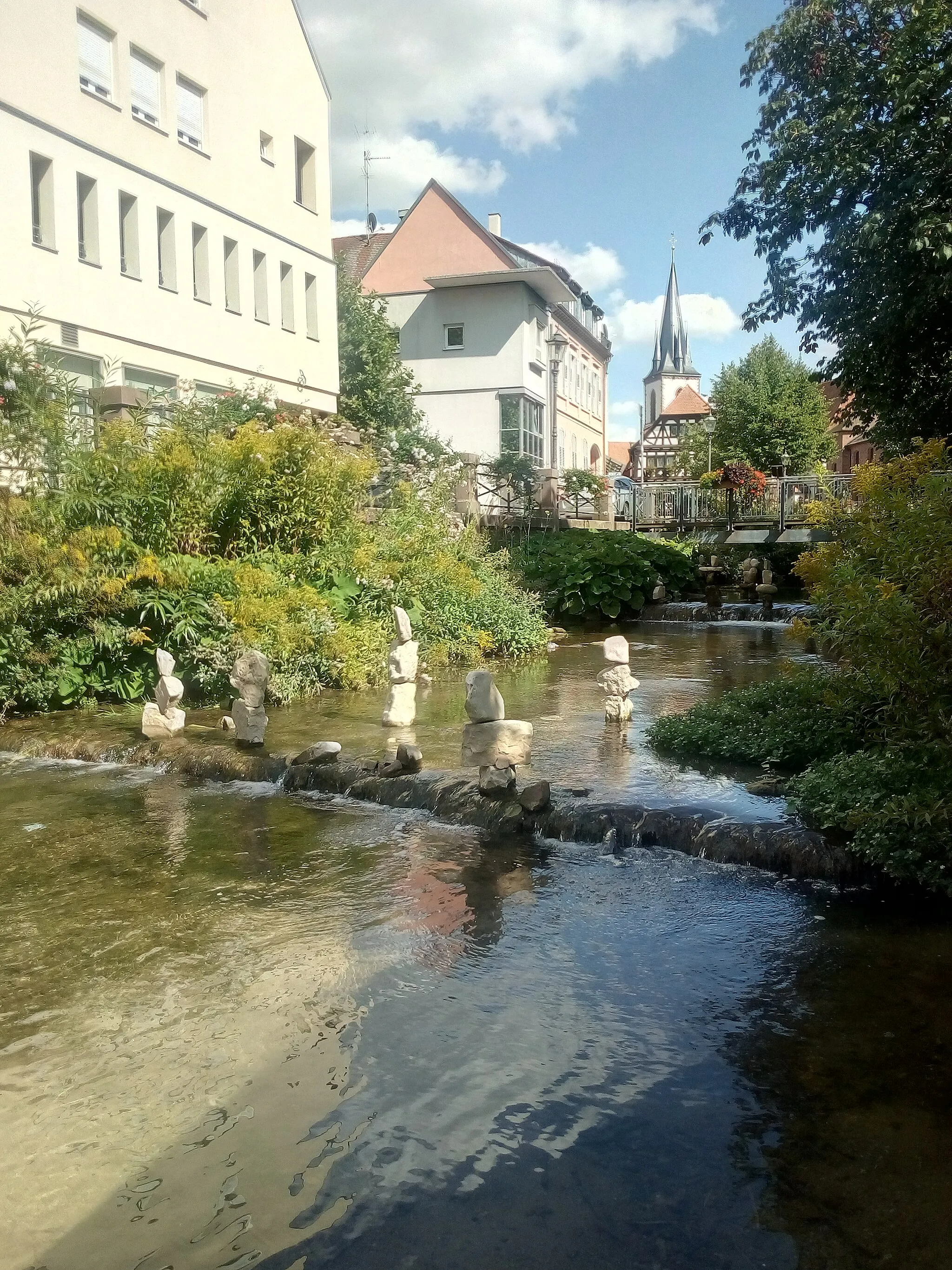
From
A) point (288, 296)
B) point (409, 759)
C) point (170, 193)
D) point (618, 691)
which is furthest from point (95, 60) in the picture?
point (409, 759)

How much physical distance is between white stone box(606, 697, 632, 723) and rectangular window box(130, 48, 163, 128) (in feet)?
49.9

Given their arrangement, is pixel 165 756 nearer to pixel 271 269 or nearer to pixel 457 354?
pixel 271 269

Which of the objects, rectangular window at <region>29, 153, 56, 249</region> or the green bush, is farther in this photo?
the green bush

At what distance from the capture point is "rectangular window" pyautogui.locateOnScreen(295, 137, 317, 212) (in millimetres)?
25297

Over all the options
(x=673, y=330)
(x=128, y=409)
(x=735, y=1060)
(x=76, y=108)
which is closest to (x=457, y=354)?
(x=76, y=108)

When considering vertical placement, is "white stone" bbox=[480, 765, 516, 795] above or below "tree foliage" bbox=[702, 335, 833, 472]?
below

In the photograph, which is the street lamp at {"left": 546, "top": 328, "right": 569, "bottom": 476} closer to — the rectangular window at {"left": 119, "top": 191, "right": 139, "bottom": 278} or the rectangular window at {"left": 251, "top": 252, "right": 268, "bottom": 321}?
the rectangular window at {"left": 251, "top": 252, "right": 268, "bottom": 321}

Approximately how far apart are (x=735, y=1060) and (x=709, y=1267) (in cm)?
120

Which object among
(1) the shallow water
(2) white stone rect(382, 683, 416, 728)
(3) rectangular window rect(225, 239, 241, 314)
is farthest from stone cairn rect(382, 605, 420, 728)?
(3) rectangular window rect(225, 239, 241, 314)

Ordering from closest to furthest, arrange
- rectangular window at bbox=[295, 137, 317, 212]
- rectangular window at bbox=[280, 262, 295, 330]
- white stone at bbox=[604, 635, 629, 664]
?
white stone at bbox=[604, 635, 629, 664], rectangular window at bbox=[280, 262, 295, 330], rectangular window at bbox=[295, 137, 317, 212]

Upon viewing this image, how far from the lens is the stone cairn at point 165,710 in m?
9.55

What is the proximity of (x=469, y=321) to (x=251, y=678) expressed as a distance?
29.4 metres

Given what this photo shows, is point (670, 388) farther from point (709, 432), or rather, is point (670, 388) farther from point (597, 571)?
point (597, 571)

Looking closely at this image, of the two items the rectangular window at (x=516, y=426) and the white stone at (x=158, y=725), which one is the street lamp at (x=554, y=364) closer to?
the rectangular window at (x=516, y=426)
